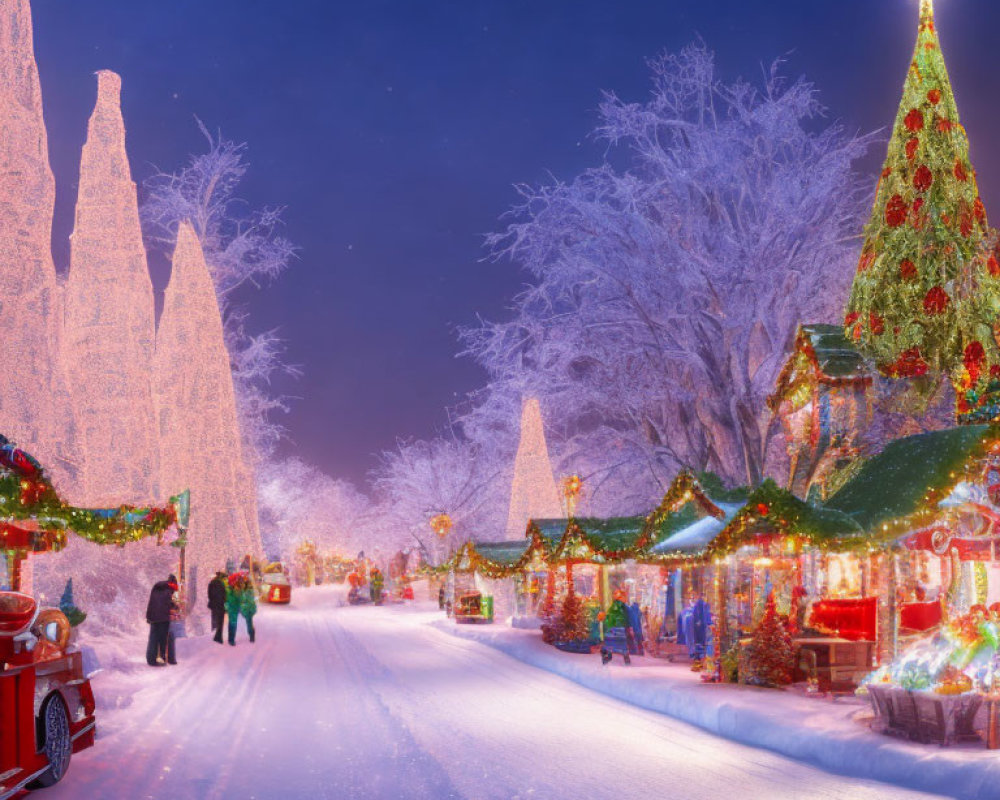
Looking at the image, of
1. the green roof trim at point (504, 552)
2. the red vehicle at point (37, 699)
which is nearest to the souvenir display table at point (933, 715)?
the red vehicle at point (37, 699)

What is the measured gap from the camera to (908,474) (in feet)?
46.9

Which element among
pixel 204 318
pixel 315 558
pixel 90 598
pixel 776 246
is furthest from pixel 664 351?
pixel 315 558

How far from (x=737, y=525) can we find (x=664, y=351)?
9504 millimetres

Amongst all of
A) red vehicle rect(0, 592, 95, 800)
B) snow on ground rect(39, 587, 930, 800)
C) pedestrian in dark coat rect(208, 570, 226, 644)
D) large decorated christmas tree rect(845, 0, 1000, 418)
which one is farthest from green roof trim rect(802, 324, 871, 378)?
pedestrian in dark coat rect(208, 570, 226, 644)

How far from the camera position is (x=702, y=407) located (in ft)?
83.4

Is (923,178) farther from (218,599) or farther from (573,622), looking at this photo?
(218,599)

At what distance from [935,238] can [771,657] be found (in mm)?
6747

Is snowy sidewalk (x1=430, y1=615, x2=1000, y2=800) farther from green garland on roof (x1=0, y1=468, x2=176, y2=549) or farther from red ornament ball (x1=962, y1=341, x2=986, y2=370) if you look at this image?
green garland on roof (x1=0, y1=468, x2=176, y2=549)

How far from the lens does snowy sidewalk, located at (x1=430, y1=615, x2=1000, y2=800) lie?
8961 mm

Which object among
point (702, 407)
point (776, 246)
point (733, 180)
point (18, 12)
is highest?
point (18, 12)

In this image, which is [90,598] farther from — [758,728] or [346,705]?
[758,728]

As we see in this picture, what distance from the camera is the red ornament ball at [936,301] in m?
15.7

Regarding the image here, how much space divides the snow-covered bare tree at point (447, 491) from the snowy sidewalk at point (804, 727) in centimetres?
4971

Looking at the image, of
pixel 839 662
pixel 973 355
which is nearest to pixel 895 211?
pixel 973 355
